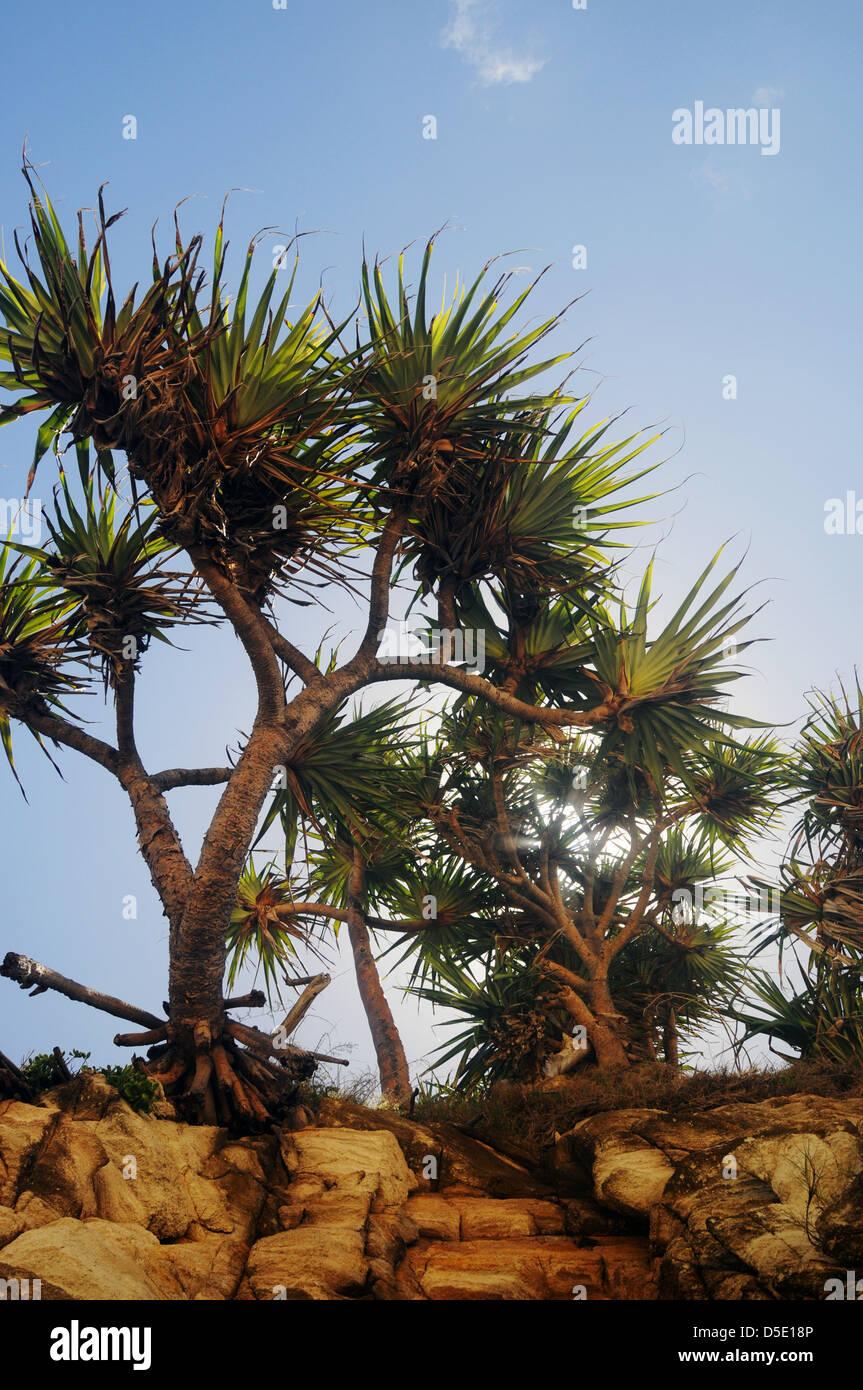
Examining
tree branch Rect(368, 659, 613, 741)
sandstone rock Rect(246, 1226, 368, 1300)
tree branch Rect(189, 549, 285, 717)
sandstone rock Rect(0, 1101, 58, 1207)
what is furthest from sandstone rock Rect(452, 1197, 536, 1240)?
tree branch Rect(368, 659, 613, 741)

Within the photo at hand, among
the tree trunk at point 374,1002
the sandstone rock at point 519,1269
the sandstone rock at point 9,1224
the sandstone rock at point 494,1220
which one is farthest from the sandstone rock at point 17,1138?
the tree trunk at point 374,1002

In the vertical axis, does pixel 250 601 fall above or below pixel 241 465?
below

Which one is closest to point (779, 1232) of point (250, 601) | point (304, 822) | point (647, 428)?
point (304, 822)

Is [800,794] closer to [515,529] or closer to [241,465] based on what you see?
[515,529]

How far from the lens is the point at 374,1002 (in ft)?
40.2

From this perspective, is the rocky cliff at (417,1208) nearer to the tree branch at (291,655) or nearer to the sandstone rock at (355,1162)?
the sandstone rock at (355,1162)

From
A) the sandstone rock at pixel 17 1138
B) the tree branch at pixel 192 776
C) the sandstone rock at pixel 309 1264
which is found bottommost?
the sandstone rock at pixel 309 1264

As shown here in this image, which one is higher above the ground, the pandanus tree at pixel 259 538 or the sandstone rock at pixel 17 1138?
the pandanus tree at pixel 259 538

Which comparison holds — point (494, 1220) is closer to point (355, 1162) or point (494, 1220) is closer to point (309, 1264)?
point (355, 1162)

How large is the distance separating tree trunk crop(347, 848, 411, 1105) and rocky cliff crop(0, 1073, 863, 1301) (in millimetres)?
4163

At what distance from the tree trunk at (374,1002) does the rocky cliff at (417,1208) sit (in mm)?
4163

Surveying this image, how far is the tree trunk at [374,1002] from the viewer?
39.0ft
